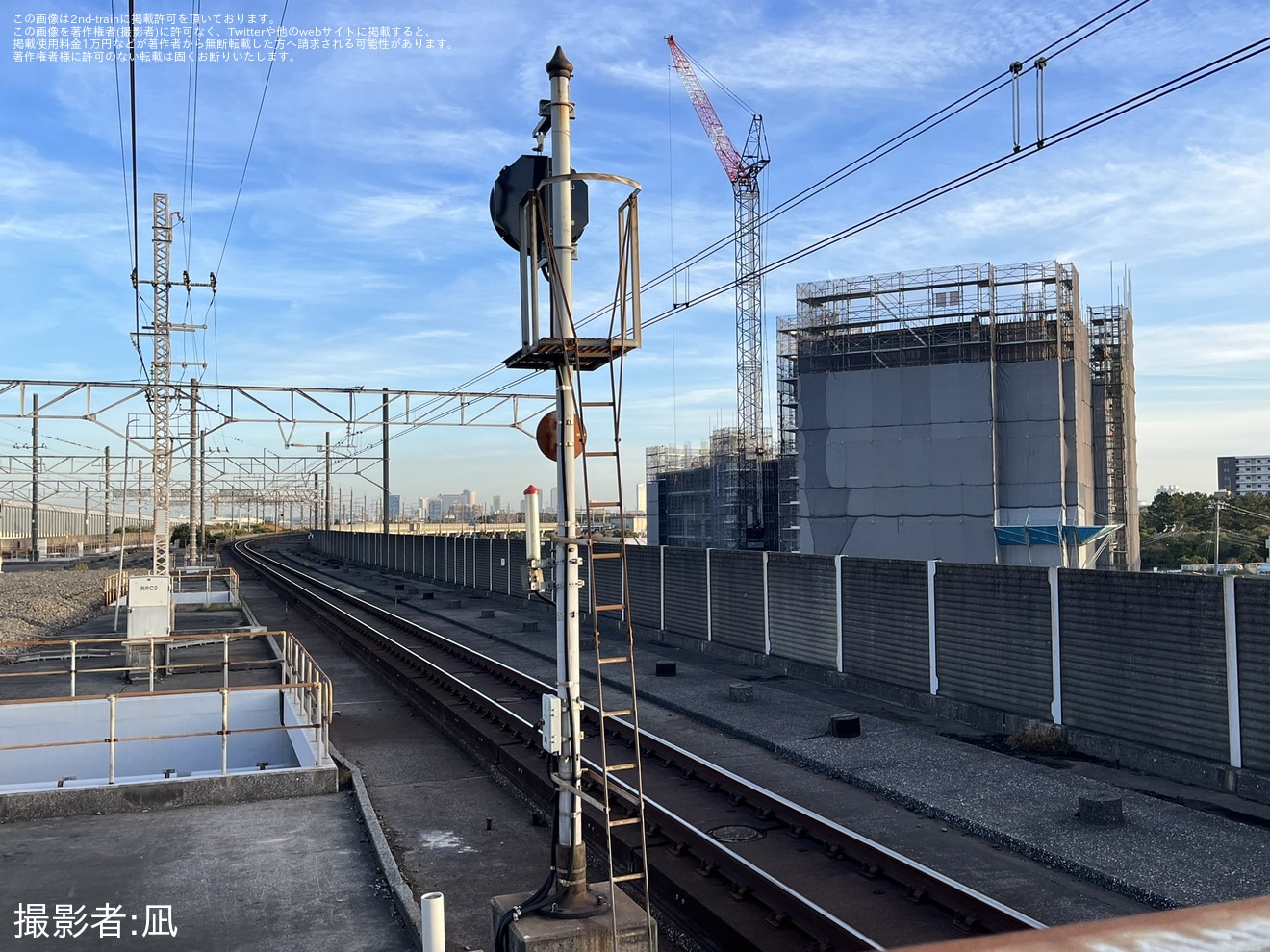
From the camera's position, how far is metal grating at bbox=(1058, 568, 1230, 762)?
1139cm

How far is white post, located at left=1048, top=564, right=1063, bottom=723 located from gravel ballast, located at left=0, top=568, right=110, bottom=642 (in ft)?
85.3

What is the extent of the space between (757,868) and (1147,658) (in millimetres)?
6681

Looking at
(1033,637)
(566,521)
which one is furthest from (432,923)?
(1033,637)

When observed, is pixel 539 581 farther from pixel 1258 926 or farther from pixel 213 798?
pixel 213 798

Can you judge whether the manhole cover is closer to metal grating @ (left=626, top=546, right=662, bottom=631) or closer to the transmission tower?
metal grating @ (left=626, top=546, right=662, bottom=631)

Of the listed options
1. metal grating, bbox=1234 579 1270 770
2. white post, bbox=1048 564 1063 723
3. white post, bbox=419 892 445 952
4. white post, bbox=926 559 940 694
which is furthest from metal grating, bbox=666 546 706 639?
white post, bbox=419 892 445 952

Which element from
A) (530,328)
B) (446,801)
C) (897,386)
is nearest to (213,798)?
(446,801)

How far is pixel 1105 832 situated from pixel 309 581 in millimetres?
49592

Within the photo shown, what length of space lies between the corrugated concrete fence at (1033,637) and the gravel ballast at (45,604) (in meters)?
20.6

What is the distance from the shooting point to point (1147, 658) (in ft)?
40.0

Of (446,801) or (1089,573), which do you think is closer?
(446,801)

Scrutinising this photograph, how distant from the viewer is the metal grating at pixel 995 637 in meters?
13.8

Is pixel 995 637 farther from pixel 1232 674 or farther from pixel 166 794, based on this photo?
pixel 166 794

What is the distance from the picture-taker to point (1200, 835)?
30.8 ft
